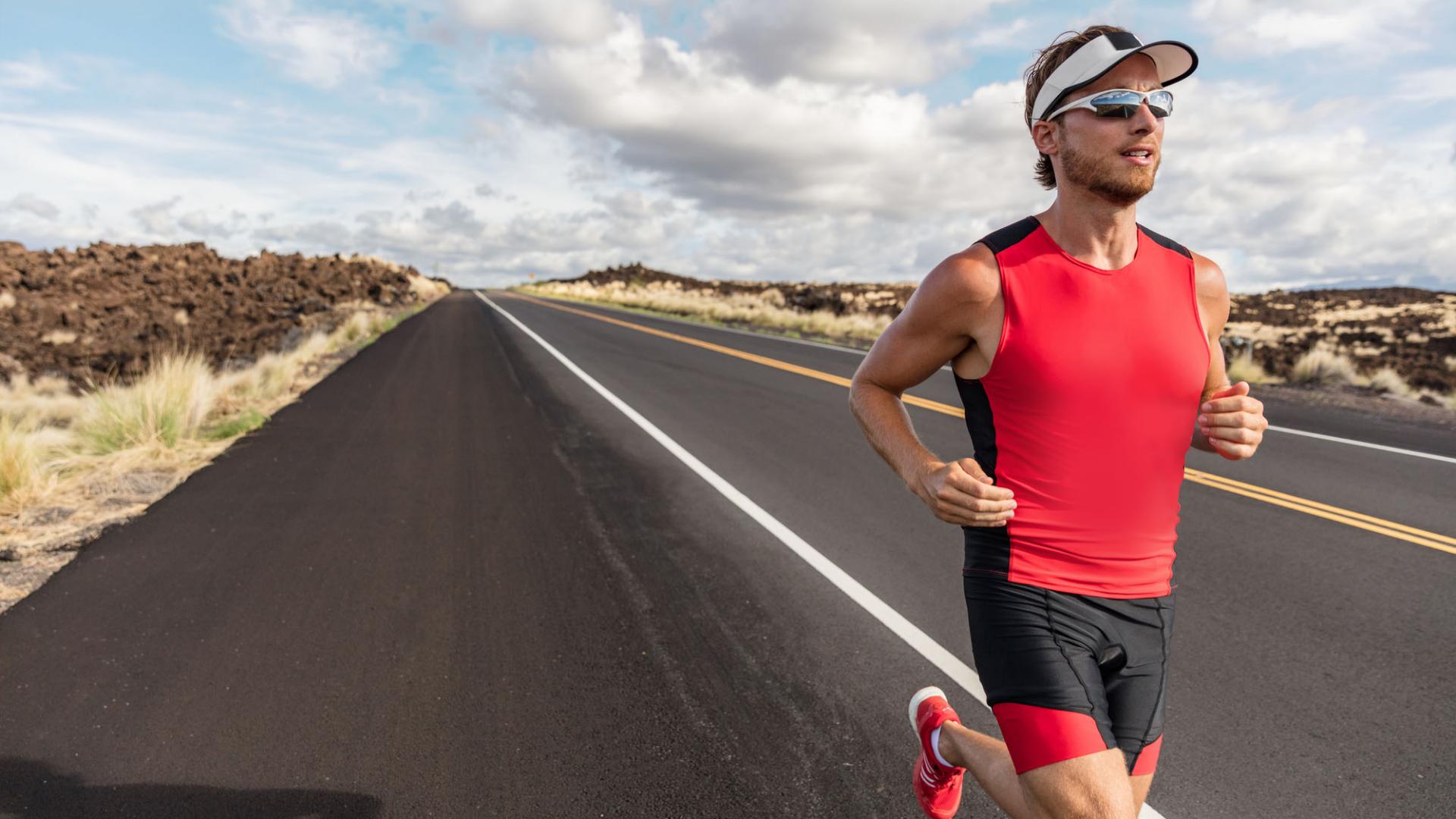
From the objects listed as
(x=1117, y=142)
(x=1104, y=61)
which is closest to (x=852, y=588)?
(x=1117, y=142)

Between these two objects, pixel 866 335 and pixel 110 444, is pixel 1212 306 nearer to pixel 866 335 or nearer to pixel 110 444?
pixel 110 444

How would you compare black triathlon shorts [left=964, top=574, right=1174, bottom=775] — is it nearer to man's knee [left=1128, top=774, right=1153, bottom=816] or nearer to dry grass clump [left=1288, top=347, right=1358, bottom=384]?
man's knee [left=1128, top=774, right=1153, bottom=816]

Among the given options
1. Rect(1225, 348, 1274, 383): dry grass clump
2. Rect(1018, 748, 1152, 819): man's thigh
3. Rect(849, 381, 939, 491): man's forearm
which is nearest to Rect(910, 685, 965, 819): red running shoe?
Rect(1018, 748, 1152, 819): man's thigh

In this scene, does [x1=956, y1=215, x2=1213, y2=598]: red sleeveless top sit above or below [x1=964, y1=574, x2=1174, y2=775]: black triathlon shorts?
above

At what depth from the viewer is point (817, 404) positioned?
1077 cm

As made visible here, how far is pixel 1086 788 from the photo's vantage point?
1.72 meters

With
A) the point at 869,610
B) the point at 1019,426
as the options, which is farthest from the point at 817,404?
the point at 1019,426

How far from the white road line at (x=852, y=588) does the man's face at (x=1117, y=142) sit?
1880mm

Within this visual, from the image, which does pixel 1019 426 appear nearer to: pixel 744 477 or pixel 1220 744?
pixel 1220 744

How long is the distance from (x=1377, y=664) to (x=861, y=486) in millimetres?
3727

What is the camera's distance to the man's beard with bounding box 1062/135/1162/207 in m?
1.94

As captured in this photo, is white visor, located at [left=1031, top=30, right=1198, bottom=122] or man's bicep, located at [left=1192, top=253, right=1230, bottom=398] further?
man's bicep, located at [left=1192, top=253, right=1230, bottom=398]

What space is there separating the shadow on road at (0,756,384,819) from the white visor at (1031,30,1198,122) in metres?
3.02

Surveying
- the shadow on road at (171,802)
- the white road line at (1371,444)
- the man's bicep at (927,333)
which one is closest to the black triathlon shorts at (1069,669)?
the man's bicep at (927,333)
